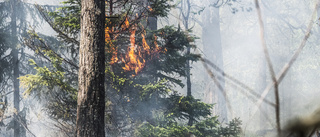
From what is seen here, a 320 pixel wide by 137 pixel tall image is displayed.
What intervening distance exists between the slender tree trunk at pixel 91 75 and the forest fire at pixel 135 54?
1780 millimetres

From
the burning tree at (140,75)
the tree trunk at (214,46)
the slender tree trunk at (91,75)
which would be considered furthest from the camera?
the tree trunk at (214,46)

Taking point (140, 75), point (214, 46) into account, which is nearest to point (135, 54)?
point (140, 75)

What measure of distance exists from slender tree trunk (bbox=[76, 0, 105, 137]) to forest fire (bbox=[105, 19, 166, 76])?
5.84 ft

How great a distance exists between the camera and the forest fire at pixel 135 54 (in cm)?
712

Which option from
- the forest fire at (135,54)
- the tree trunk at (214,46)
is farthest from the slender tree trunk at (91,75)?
the tree trunk at (214,46)

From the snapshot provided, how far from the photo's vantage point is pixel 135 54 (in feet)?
24.2

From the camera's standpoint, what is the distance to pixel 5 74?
1243 cm

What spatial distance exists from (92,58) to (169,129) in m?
2.98

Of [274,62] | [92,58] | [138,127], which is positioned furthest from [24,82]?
[274,62]

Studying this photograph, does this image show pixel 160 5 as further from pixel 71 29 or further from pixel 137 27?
pixel 71 29

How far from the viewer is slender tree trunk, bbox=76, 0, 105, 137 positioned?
502 cm

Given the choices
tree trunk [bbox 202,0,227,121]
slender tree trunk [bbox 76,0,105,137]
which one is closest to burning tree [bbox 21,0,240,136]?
slender tree trunk [bbox 76,0,105,137]

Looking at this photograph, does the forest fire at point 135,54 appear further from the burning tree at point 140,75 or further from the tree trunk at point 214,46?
the tree trunk at point 214,46

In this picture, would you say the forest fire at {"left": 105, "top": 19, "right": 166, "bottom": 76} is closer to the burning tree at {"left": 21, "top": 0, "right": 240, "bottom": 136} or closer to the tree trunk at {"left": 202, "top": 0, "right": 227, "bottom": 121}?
the burning tree at {"left": 21, "top": 0, "right": 240, "bottom": 136}
